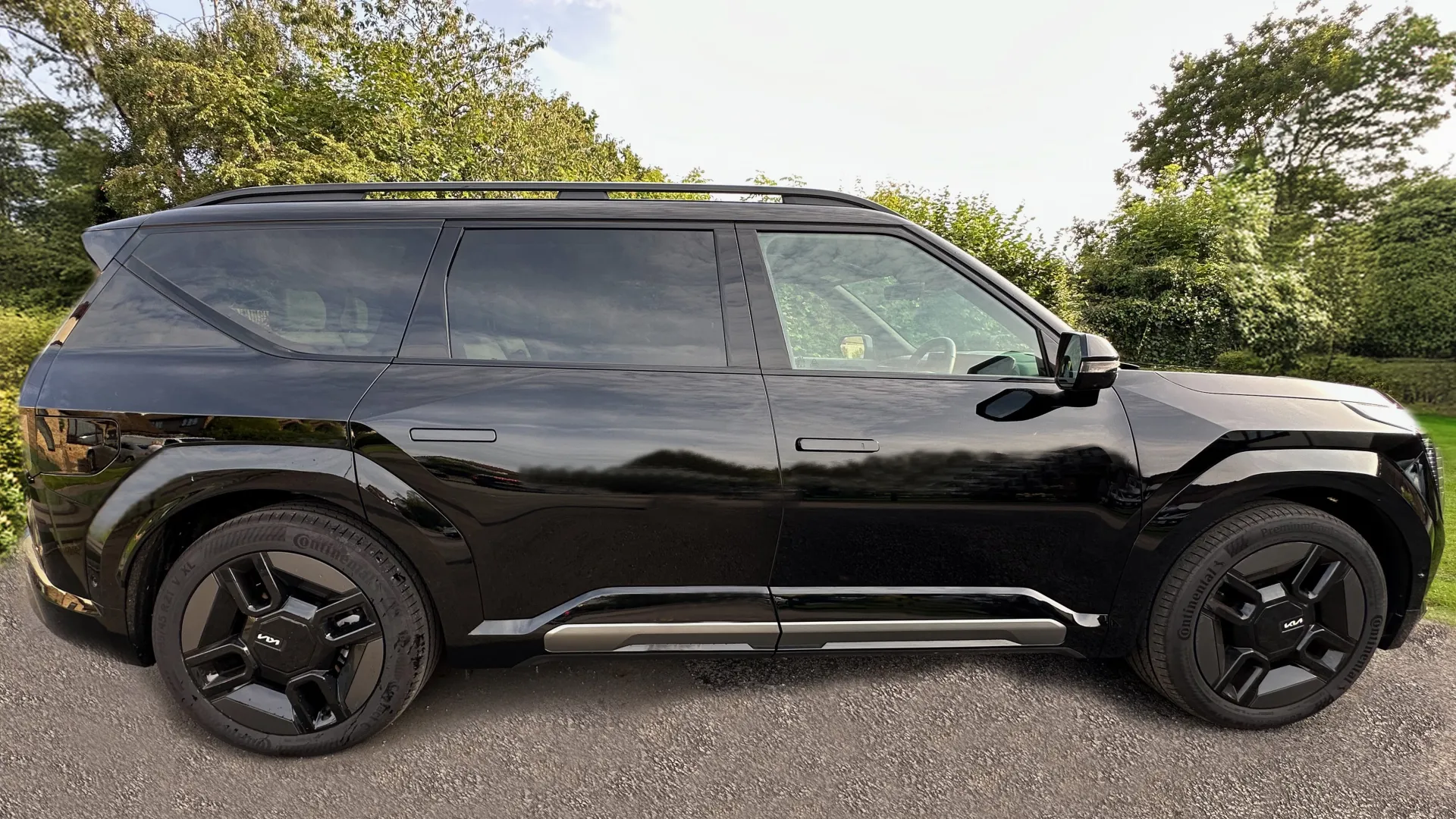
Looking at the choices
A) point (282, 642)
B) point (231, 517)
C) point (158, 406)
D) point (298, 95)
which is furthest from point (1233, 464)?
point (298, 95)

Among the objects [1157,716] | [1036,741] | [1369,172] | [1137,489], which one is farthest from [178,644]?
[1369,172]

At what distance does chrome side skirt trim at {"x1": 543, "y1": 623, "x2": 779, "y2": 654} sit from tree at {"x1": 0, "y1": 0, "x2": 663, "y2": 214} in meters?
8.68

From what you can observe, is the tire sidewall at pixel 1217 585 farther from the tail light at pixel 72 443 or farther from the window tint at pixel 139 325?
the tail light at pixel 72 443

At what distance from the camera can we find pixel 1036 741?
2088 mm

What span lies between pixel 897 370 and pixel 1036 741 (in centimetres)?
139

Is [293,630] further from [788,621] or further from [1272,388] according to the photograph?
[1272,388]

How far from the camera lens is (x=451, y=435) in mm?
1894

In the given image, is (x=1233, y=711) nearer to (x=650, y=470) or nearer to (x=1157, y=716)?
(x=1157, y=716)

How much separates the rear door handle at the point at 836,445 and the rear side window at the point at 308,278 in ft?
4.57

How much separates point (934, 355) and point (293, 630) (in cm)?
243

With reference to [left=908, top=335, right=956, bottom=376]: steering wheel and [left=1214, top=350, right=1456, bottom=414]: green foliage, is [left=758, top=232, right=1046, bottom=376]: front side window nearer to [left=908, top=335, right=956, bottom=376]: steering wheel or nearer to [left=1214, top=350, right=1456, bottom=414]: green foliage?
[left=908, top=335, right=956, bottom=376]: steering wheel

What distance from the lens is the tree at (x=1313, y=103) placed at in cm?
1554

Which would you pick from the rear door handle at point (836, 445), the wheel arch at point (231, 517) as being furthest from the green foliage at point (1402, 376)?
the wheel arch at point (231, 517)

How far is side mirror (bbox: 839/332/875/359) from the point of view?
7.60ft
